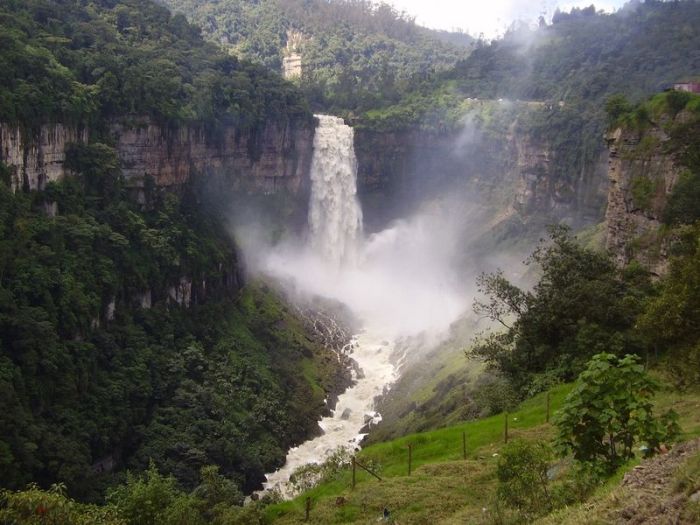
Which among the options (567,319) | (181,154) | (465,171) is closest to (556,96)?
(465,171)

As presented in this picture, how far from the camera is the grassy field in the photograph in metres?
18.7

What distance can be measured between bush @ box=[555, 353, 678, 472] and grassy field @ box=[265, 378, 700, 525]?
26.9 inches

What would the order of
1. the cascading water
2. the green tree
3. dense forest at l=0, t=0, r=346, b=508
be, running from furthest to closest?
the cascading water → dense forest at l=0, t=0, r=346, b=508 → the green tree

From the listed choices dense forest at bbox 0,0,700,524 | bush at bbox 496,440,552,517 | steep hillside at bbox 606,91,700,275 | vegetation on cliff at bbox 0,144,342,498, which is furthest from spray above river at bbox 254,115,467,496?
bush at bbox 496,440,552,517

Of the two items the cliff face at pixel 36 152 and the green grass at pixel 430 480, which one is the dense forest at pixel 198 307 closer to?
the cliff face at pixel 36 152

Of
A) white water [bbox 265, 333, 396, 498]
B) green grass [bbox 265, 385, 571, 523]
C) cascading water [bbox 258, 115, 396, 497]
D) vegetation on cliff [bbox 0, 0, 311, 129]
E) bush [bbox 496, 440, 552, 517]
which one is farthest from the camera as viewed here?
cascading water [bbox 258, 115, 396, 497]

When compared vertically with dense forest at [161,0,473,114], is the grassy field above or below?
below

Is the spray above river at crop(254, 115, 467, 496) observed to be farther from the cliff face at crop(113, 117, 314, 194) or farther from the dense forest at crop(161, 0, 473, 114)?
the dense forest at crop(161, 0, 473, 114)

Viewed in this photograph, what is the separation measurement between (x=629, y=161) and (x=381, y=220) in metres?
46.8

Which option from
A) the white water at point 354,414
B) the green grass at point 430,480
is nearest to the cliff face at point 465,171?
the white water at point 354,414

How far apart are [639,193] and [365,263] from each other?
4399 cm

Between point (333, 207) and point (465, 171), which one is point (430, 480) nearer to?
point (333, 207)

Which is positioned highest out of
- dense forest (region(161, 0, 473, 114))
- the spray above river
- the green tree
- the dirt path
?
dense forest (region(161, 0, 473, 114))

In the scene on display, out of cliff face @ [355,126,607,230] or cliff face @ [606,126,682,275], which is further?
cliff face @ [355,126,607,230]
